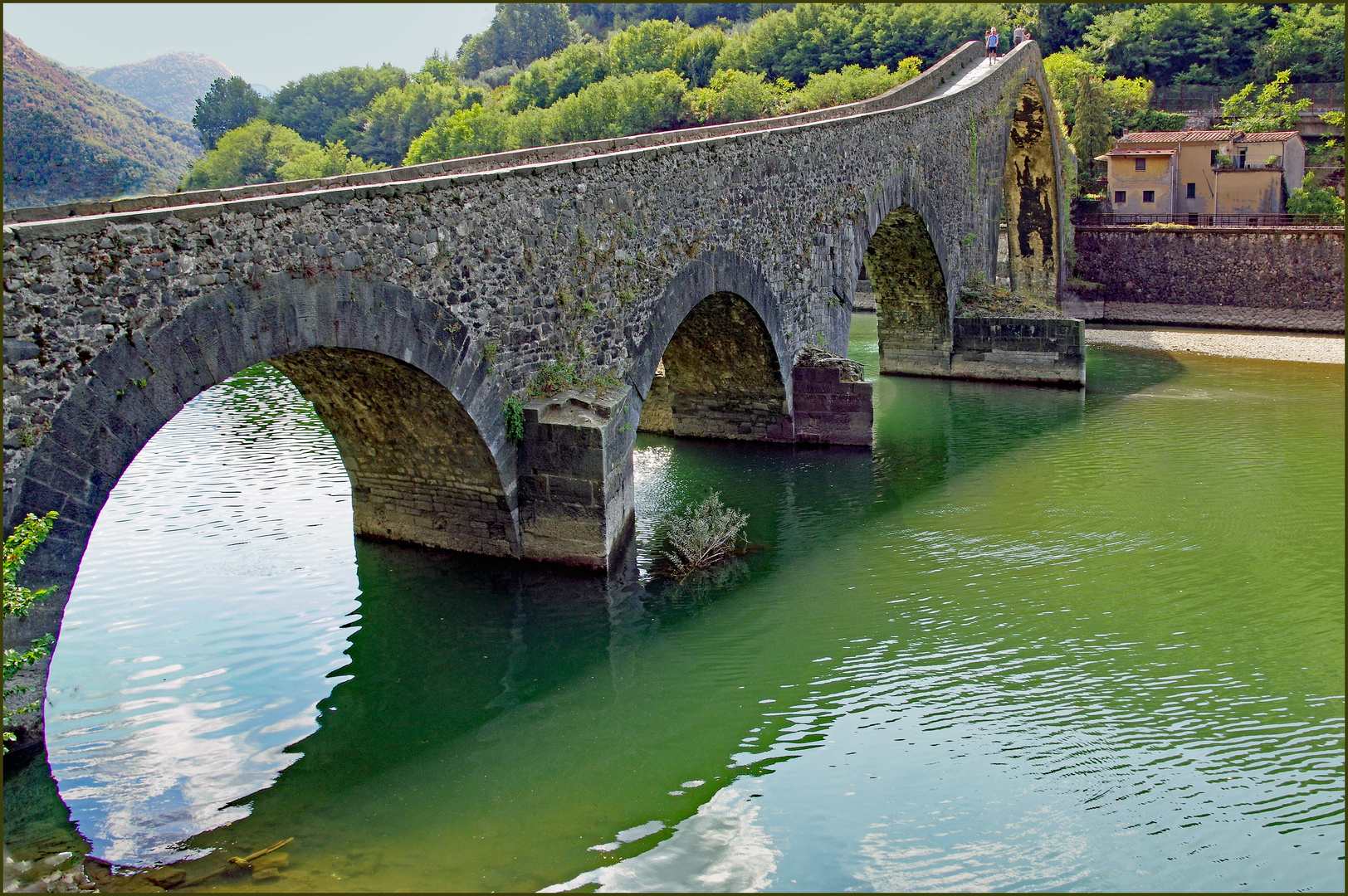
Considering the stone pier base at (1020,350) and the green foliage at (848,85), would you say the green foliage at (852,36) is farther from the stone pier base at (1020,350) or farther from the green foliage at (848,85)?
the stone pier base at (1020,350)

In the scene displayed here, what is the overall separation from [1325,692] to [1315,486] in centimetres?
706

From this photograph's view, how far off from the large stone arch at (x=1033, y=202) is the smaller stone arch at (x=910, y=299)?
345 inches

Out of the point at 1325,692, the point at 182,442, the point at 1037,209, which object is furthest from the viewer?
the point at 1037,209

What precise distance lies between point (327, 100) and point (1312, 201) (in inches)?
2906

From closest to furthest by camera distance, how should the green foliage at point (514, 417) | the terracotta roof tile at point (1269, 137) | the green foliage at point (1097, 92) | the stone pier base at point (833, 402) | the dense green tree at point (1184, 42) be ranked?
the green foliage at point (514, 417)
the stone pier base at point (833, 402)
the terracotta roof tile at point (1269, 137)
the green foliage at point (1097, 92)
the dense green tree at point (1184, 42)

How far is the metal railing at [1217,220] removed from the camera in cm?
3566

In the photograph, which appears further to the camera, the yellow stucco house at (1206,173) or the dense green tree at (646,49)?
the dense green tree at (646,49)

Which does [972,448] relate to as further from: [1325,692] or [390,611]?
[390,611]

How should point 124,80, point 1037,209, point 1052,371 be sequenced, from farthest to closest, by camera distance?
point 124,80
point 1037,209
point 1052,371

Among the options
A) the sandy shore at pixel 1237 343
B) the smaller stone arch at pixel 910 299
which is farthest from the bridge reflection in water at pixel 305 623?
the sandy shore at pixel 1237 343

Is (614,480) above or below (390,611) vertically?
above

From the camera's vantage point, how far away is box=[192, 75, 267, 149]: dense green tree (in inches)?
3248

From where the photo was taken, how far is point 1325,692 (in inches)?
353

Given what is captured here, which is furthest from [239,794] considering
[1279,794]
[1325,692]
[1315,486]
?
[1315,486]
